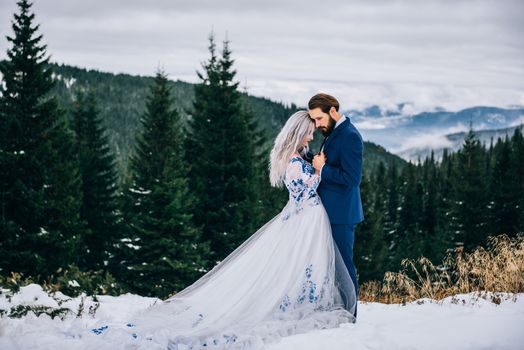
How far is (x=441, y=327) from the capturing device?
5328 mm

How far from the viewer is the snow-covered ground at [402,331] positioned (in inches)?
189

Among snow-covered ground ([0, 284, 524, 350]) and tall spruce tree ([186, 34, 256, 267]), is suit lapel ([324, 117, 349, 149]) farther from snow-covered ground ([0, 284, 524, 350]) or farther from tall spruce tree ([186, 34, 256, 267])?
tall spruce tree ([186, 34, 256, 267])

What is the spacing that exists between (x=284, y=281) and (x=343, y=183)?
1490 mm

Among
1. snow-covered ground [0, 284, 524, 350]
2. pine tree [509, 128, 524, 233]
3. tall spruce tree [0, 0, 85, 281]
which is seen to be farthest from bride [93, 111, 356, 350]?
pine tree [509, 128, 524, 233]

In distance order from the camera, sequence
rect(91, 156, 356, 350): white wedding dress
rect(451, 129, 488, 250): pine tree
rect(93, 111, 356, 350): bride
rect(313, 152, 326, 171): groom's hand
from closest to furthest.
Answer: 1. rect(91, 156, 356, 350): white wedding dress
2. rect(93, 111, 356, 350): bride
3. rect(313, 152, 326, 171): groom's hand
4. rect(451, 129, 488, 250): pine tree

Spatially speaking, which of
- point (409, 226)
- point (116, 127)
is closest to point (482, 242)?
point (409, 226)

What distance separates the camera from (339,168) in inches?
228

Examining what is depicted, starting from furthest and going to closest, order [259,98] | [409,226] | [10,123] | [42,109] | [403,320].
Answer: [259,98], [409,226], [42,109], [10,123], [403,320]

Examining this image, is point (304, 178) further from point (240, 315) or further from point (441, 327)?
point (441, 327)

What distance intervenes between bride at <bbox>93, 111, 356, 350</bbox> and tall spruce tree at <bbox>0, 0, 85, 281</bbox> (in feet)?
55.3

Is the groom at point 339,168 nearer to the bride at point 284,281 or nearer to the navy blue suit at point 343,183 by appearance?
the navy blue suit at point 343,183

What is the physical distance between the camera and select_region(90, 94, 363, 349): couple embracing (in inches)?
224

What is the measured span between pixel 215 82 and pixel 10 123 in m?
11.4

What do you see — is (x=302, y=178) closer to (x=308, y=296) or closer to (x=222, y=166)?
(x=308, y=296)
